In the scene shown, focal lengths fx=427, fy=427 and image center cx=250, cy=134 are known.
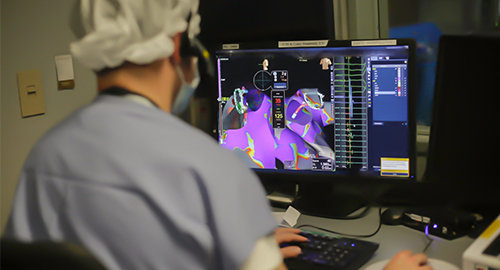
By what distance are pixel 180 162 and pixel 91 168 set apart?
0.38 ft

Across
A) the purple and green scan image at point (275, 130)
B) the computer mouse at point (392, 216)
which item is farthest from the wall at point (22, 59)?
the computer mouse at point (392, 216)

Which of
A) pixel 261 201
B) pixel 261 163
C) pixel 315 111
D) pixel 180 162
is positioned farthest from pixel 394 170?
pixel 180 162

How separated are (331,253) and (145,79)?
616mm

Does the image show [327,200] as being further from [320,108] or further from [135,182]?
[135,182]

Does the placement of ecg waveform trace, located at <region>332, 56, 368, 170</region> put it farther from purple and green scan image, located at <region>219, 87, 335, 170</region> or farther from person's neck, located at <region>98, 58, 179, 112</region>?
person's neck, located at <region>98, 58, 179, 112</region>

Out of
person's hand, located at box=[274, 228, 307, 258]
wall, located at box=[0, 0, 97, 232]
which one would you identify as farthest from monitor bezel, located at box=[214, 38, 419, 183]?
wall, located at box=[0, 0, 97, 232]

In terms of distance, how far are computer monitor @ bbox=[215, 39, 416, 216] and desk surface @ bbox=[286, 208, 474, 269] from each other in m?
0.14

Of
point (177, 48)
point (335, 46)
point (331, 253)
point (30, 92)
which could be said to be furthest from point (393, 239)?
point (30, 92)

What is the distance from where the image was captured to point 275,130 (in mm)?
1376

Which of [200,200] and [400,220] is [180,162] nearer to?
[200,200]

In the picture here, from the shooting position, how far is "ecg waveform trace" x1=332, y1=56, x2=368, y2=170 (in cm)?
128

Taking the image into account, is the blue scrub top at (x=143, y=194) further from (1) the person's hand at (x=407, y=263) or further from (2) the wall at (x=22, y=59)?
(2) the wall at (x=22, y=59)

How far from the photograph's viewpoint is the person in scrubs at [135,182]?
527mm

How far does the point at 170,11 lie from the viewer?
65cm
